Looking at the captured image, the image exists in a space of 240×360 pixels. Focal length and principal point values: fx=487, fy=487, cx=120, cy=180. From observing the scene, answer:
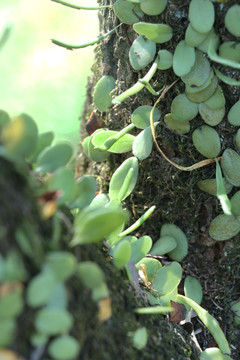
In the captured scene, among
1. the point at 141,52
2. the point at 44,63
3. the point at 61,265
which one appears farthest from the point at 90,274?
the point at 44,63

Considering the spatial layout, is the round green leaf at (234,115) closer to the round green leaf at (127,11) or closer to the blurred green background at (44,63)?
the round green leaf at (127,11)

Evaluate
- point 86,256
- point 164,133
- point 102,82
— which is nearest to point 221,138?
point 164,133

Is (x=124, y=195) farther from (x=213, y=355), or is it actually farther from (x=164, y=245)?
(x=213, y=355)

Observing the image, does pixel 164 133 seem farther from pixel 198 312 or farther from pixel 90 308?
pixel 90 308

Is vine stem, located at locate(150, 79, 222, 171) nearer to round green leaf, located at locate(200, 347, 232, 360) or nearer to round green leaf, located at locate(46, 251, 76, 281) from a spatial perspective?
round green leaf, located at locate(200, 347, 232, 360)

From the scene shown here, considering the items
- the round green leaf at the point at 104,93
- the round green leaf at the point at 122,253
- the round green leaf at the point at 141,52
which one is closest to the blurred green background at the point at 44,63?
the round green leaf at the point at 104,93
